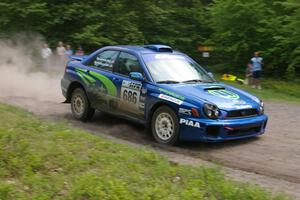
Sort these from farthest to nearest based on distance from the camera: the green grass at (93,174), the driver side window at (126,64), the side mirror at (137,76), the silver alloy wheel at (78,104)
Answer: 1. the silver alloy wheel at (78,104)
2. the driver side window at (126,64)
3. the side mirror at (137,76)
4. the green grass at (93,174)

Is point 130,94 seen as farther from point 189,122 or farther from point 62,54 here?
point 62,54

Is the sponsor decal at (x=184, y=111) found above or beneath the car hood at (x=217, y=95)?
beneath

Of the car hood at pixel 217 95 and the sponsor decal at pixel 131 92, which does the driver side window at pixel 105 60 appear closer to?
the sponsor decal at pixel 131 92

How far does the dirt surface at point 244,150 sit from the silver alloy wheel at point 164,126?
214mm

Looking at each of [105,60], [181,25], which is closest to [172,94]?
[105,60]

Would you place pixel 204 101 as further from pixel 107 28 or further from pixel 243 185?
pixel 107 28

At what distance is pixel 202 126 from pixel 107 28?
22.7m

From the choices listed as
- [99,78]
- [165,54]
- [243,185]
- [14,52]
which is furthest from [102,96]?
[14,52]

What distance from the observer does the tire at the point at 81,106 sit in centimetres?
1104

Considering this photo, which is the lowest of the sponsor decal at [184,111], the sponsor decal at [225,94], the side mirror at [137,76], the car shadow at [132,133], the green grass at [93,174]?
the car shadow at [132,133]

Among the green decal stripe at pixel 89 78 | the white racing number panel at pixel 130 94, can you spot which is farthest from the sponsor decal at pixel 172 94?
the green decal stripe at pixel 89 78

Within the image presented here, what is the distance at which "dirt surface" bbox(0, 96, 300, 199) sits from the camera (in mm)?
7176

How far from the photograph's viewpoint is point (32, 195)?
Result: 208 inches

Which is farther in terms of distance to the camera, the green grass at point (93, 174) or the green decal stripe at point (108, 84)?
the green decal stripe at point (108, 84)
